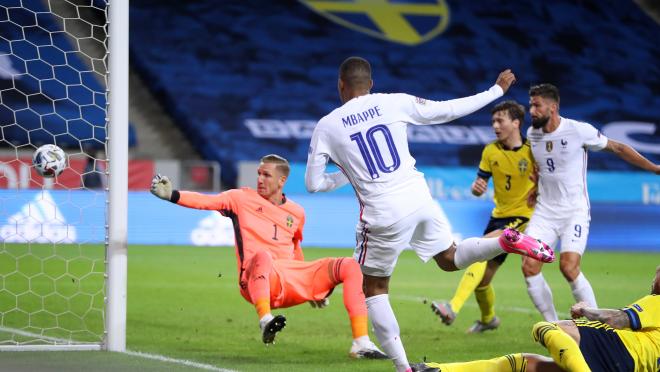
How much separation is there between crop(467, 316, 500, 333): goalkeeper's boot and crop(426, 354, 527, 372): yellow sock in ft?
11.5

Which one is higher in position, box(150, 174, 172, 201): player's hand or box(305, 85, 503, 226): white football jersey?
box(305, 85, 503, 226): white football jersey

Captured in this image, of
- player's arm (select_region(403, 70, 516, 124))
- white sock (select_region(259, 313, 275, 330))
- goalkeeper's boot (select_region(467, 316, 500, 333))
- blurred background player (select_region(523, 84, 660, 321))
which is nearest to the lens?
player's arm (select_region(403, 70, 516, 124))

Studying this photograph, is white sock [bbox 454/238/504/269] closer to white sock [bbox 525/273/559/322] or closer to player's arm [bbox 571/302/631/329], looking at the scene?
player's arm [bbox 571/302/631/329]

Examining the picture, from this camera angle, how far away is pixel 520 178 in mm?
8844

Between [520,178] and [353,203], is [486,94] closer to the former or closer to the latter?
[520,178]

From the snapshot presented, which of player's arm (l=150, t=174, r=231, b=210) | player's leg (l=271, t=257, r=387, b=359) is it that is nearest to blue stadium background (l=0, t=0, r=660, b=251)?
player's arm (l=150, t=174, r=231, b=210)

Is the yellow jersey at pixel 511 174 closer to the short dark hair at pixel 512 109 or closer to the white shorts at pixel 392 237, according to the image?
the short dark hair at pixel 512 109

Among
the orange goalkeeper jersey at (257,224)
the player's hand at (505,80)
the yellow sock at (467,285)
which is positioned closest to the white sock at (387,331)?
the player's hand at (505,80)

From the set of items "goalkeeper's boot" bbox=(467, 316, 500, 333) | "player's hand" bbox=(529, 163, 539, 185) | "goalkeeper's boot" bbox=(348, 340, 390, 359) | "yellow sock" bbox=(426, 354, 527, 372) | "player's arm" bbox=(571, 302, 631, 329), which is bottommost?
"goalkeeper's boot" bbox=(467, 316, 500, 333)

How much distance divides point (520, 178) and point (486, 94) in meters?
3.06

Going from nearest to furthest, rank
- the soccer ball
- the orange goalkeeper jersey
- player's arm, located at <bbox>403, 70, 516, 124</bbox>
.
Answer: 1. player's arm, located at <bbox>403, 70, 516, 124</bbox>
2. the soccer ball
3. the orange goalkeeper jersey

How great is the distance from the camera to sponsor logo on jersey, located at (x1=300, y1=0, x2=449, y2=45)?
1036 inches

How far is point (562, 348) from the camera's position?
4.62 meters

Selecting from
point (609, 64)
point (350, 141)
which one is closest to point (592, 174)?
point (609, 64)
